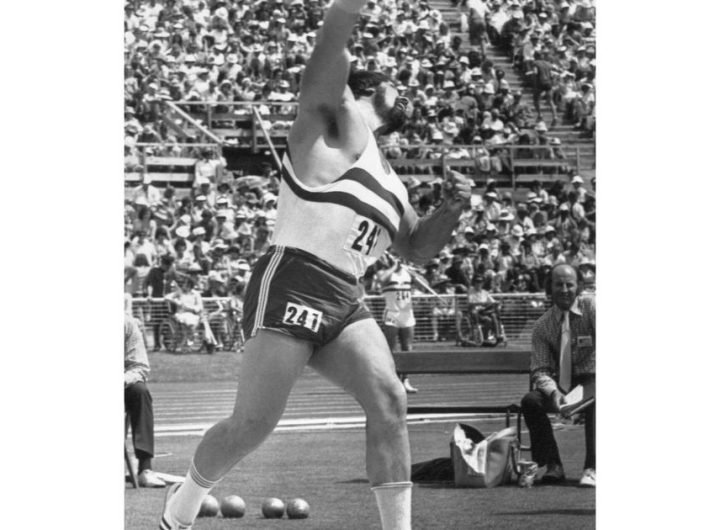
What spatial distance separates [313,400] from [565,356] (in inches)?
72.6

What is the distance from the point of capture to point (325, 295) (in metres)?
4.86

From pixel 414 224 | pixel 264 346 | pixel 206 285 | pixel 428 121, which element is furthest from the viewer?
pixel 206 285

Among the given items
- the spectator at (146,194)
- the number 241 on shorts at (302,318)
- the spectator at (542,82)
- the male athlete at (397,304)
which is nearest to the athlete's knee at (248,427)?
the number 241 on shorts at (302,318)

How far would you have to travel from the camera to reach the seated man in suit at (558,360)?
255 inches

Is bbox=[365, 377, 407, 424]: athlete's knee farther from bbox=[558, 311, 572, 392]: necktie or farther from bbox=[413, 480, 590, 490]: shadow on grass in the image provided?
bbox=[558, 311, 572, 392]: necktie

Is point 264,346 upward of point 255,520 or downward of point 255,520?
upward

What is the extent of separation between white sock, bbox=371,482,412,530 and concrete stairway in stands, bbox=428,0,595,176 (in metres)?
2.22

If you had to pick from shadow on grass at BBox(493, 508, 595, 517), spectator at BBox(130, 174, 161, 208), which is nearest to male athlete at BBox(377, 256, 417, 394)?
spectator at BBox(130, 174, 161, 208)

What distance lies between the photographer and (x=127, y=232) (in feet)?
21.3

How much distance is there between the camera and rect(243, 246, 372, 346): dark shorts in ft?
15.8
